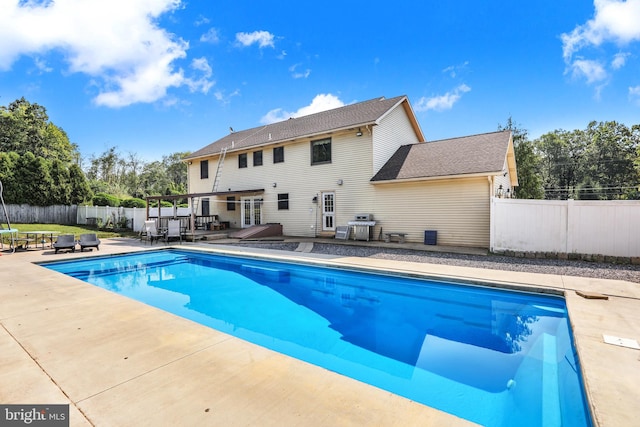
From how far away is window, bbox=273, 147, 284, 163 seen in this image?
16.8 meters

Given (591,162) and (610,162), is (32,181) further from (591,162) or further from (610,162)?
(610,162)

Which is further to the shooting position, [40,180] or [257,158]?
[40,180]

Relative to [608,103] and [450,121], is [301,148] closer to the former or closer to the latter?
[450,121]

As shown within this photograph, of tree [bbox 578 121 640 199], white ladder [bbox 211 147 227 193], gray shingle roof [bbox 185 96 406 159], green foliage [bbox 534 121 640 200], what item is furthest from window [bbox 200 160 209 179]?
tree [bbox 578 121 640 199]

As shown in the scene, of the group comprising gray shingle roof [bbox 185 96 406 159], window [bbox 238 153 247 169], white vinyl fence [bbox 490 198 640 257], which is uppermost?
gray shingle roof [bbox 185 96 406 159]

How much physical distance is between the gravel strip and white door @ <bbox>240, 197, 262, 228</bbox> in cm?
693

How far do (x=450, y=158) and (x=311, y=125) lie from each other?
7.39 m

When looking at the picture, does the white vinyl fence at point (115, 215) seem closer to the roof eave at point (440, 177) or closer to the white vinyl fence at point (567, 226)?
the roof eave at point (440, 177)

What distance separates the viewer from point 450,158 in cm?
1277

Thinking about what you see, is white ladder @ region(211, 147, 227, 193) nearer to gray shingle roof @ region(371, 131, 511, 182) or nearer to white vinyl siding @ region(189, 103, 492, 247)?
white vinyl siding @ region(189, 103, 492, 247)

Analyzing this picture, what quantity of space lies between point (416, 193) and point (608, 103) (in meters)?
33.0

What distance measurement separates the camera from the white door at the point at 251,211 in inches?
704

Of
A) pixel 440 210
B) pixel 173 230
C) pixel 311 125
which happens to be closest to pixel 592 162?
pixel 440 210

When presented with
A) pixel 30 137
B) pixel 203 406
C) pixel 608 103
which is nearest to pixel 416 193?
pixel 203 406
